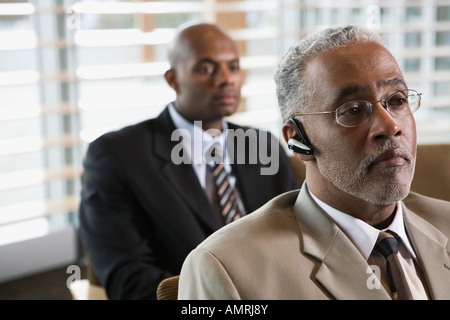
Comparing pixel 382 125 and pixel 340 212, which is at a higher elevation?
pixel 382 125

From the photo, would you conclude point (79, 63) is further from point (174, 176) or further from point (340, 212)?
point (340, 212)

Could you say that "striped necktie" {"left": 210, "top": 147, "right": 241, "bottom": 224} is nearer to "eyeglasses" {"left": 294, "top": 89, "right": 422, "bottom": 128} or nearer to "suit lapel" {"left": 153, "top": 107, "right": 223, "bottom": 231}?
"suit lapel" {"left": 153, "top": 107, "right": 223, "bottom": 231}

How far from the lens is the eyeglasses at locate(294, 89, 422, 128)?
1.24m

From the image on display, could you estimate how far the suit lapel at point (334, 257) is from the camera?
119cm

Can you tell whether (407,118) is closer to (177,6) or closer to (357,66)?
(357,66)

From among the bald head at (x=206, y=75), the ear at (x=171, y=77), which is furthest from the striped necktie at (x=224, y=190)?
the ear at (x=171, y=77)

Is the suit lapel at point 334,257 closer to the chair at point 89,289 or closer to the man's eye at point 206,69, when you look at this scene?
the chair at point 89,289

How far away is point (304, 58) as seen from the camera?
1.32 meters

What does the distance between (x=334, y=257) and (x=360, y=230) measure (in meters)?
0.09

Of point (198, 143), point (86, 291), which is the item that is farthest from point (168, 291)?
point (198, 143)

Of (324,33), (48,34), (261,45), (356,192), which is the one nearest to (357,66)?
(324,33)

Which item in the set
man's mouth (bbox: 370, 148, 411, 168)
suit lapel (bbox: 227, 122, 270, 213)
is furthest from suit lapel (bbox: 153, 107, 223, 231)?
man's mouth (bbox: 370, 148, 411, 168)

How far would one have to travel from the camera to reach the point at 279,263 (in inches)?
46.9

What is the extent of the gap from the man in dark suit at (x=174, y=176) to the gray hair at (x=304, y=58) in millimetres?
941
